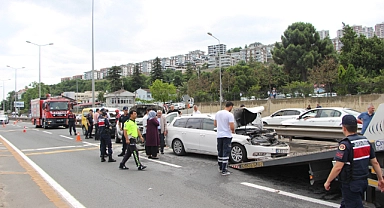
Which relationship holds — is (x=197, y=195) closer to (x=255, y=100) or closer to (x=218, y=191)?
(x=218, y=191)

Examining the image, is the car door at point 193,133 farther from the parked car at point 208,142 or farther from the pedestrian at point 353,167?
the pedestrian at point 353,167

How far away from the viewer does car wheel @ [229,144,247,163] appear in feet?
29.8

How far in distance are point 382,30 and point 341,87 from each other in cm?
16307

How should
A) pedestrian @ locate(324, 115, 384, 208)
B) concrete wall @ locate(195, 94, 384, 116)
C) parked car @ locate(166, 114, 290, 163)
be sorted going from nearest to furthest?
1. pedestrian @ locate(324, 115, 384, 208)
2. parked car @ locate(166, 114, 290, 163)
3. concrete wall @ locate(195, 94, 384, 116)

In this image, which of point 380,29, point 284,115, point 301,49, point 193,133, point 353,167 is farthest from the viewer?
point 380,29

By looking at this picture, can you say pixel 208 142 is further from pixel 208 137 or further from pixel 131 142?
pixel 131 142

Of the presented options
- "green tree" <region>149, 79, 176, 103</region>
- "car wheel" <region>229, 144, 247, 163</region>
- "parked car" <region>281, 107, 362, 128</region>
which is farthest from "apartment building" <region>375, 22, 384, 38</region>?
"car wheel" <region>229, 144, 247, 163</region>

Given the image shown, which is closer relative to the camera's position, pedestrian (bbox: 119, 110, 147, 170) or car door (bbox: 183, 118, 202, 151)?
pedestrian (bbox: 119, 110, 147, 170)

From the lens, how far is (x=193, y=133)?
10906 millimetres

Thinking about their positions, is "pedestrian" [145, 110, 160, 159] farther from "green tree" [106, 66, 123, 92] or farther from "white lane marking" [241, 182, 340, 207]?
"green tree" [106, 66, 123, 92]

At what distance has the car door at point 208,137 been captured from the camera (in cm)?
1024

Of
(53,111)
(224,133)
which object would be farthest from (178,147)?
(53,111)

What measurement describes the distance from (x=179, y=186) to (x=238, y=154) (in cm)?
256

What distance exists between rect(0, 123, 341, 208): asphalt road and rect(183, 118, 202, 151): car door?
1.65 feet
